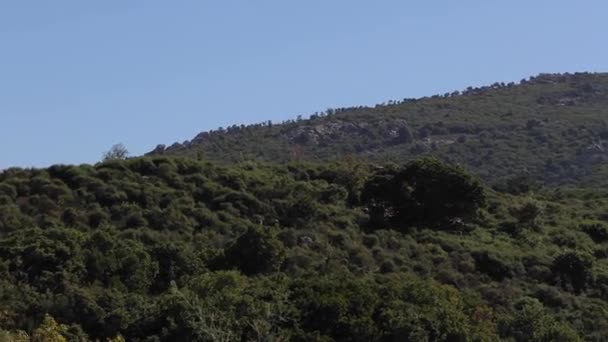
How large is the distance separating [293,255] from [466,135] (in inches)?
2483

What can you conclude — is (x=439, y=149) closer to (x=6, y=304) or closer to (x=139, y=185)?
(x=139, y=185)

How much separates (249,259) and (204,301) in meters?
7.86

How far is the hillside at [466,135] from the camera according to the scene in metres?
94.2

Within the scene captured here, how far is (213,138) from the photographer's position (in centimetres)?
11131

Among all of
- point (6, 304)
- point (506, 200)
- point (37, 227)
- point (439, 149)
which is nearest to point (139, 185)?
point (37, 227)

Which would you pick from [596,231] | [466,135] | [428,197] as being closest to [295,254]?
[428,197]

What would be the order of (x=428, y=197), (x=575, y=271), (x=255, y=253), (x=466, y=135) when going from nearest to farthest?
(x=255, y=253)
(x=575, y=271)
(x=428, y=197)
(x=466, y=135)

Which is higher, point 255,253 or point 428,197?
point 428,197

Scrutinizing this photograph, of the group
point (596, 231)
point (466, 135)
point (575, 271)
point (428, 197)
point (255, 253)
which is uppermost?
point (466, 135)

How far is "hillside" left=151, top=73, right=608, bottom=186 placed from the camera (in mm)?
94188

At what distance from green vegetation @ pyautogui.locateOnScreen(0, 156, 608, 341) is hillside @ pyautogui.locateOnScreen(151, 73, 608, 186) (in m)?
33.1

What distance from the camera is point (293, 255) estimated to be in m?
42.5

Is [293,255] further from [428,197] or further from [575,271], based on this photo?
[575,271]

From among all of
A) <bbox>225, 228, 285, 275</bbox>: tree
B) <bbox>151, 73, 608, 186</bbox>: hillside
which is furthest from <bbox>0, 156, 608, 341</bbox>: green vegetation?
<bbox>151, 73, 608, 186</bbox>: hillside
